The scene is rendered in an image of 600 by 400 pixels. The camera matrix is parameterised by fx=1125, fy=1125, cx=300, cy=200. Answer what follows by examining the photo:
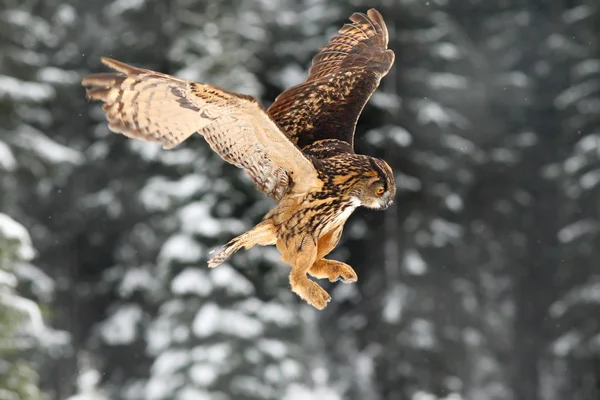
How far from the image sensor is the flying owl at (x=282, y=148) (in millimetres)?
3459

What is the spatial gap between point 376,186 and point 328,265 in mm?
508

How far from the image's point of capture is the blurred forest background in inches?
563

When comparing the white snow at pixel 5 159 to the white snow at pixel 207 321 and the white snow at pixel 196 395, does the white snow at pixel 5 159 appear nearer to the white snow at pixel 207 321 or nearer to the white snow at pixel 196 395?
the white snow at pixel 207 321

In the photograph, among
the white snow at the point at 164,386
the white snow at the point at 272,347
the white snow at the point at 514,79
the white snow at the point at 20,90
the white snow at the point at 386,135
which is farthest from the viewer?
the white snow at the point at 514,79

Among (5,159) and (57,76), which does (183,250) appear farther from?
(57,76)

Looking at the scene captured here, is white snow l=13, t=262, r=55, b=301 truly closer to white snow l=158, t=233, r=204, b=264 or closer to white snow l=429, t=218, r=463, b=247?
white snow l=158, t=233, r=204, b=264

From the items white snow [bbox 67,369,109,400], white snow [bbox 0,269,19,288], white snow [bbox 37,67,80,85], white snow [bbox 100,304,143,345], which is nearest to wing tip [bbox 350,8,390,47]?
white snow [bbox 0,269,19,288]

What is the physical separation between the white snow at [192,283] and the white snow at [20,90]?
3.41 m

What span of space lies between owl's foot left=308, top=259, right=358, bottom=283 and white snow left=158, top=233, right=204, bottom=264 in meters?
10.1

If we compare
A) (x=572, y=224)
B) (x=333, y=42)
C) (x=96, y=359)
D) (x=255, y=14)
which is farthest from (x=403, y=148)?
(x=333, y=42)

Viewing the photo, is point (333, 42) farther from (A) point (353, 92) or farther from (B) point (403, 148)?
(B) point (403, 148)

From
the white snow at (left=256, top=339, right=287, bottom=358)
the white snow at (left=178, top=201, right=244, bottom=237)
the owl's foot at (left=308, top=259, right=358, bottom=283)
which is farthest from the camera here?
the white snow at (left=256, top=339, right=287, bottom=358)

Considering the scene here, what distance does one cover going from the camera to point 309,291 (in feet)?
12.4

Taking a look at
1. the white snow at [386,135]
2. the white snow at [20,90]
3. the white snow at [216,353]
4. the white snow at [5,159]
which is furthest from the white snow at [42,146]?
the white snow at [386,135]
